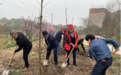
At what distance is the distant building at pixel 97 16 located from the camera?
18.5m

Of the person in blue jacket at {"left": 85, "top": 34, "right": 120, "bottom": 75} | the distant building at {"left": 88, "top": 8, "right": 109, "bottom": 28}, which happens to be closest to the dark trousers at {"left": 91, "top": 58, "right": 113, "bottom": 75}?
the person in blue jacket at {"left": 85, "top": 34, "right": 120, "bottom": 75}

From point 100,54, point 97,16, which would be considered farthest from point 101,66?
point 97,16

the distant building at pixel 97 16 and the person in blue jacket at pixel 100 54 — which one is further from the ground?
the distant building at pixel 97 16

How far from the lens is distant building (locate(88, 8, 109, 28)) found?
18469mm

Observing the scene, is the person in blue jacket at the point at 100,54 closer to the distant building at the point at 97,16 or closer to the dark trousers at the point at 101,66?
the dark trousers at the point at 101,66

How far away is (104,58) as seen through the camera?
5.94 feet

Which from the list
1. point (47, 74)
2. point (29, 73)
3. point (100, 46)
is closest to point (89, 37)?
point (100, 46)

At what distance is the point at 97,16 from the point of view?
1906cm

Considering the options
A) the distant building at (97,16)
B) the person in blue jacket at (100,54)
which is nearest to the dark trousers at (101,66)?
the person in blue jacket at (100,54)

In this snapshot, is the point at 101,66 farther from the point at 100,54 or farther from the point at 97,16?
the point at 97,16

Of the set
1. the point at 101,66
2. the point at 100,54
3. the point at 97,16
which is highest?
the point at 97,16

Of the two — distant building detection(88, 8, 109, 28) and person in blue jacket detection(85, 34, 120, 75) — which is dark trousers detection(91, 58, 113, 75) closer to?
person in blue jacket detection(85, 34, 120, 75)

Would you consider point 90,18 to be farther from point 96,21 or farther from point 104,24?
point 104,24

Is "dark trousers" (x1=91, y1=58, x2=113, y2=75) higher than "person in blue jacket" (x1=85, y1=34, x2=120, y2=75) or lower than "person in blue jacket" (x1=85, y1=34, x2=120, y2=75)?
lower
